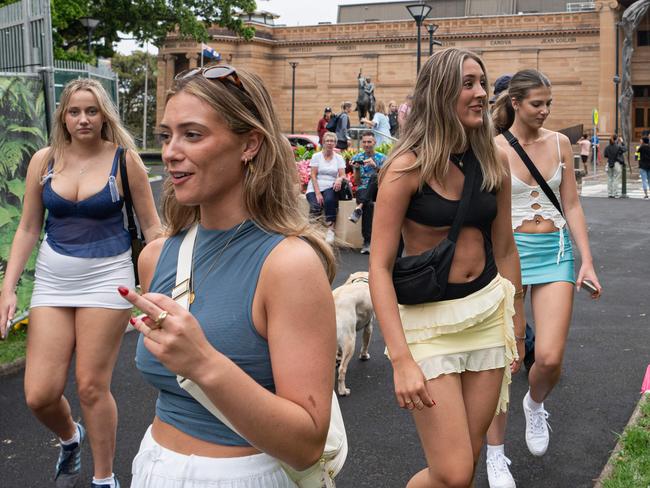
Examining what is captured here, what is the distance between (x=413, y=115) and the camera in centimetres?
372

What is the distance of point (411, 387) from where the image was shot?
325 cm

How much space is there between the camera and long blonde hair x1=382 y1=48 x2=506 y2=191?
140 inches

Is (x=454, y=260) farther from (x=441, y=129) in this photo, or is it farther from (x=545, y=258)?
(x=545, y=258)

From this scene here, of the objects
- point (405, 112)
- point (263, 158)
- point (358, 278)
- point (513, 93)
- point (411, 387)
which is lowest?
point (358, 278)

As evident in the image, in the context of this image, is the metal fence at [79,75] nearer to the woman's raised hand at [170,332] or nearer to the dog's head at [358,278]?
the dog's head at [358,278]

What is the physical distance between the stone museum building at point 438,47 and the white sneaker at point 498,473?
5683 centimetres

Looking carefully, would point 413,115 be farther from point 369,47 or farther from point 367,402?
point 369,47

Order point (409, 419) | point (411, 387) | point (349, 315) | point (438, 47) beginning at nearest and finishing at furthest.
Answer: point (411, 387)
point (409, 419)
point (349, 315)
point (438, 47)

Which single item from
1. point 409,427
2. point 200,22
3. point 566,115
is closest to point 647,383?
point 409,427

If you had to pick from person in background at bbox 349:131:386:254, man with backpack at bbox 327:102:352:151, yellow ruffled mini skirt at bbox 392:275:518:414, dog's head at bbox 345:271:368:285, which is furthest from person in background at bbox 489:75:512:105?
man with backpack at bbox 327:102:352:151

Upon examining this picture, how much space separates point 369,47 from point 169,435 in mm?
69540

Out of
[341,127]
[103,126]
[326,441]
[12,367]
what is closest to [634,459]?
[326,441]

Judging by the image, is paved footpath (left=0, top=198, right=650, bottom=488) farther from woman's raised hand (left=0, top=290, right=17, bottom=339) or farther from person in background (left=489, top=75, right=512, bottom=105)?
person in background (left=489, top=75, right=512, bottom=105)

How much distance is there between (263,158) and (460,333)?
159 cm
